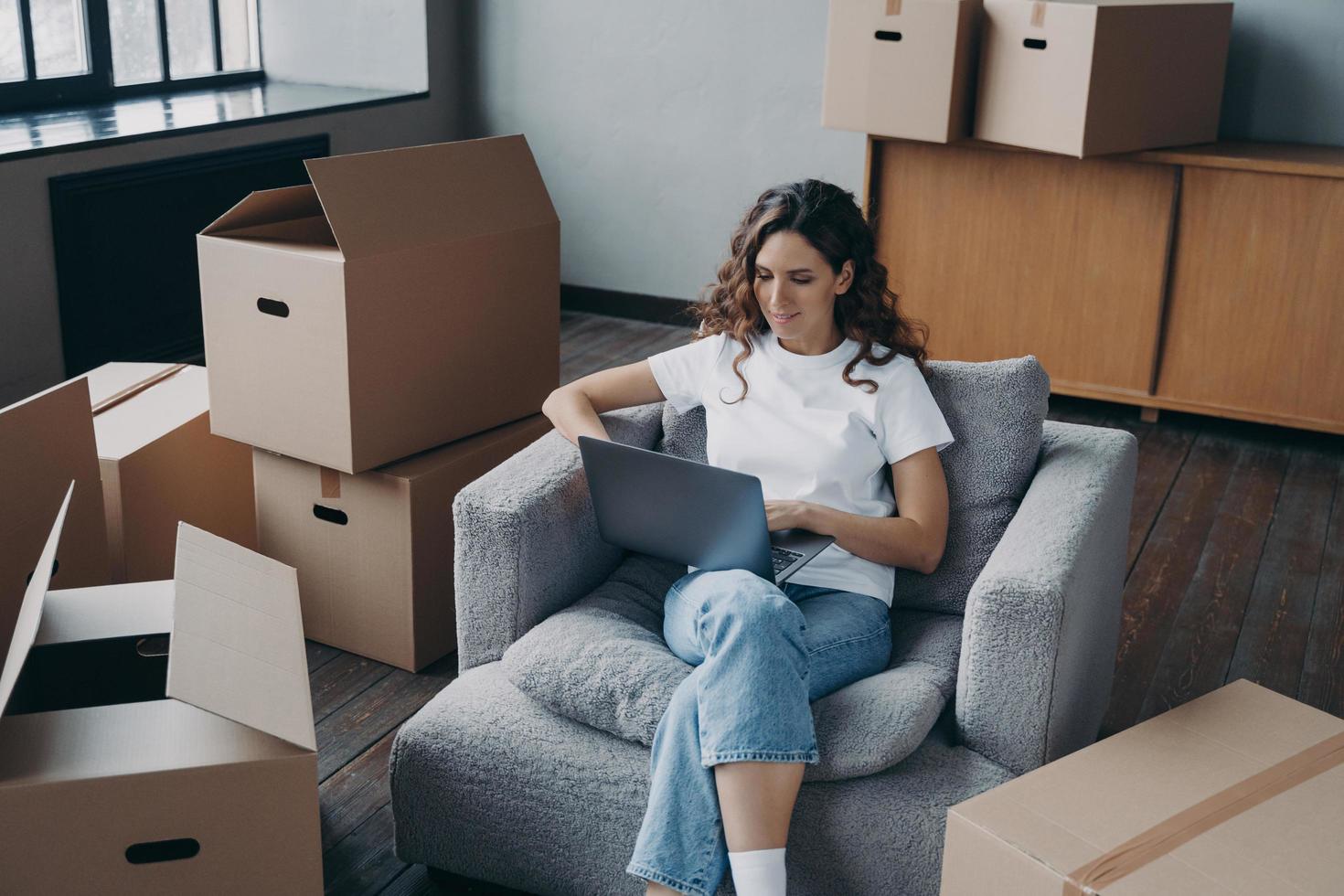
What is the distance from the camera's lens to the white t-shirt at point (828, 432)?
1805 millimetres

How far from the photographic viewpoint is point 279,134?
396 centimetres

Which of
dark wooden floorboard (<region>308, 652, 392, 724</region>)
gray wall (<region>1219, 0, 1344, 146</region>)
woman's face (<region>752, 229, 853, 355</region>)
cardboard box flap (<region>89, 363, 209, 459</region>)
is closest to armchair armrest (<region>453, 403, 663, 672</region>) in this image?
woman's face (<region>752, 229, 853, 355</region>)

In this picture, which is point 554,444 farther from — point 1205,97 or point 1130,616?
point 1205,97

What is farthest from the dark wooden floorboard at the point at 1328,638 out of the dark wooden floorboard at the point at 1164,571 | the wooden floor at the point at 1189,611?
the dark wooden floorboard at the point at 1164,571

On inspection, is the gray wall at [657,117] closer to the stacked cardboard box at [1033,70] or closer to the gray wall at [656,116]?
the gray wall at [656,116]

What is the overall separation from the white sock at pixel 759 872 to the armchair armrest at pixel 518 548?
49cm

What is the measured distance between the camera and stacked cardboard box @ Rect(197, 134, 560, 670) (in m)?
2.10

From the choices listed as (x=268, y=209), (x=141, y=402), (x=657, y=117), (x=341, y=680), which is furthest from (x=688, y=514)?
(x=657, y=117)

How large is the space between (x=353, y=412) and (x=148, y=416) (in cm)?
55

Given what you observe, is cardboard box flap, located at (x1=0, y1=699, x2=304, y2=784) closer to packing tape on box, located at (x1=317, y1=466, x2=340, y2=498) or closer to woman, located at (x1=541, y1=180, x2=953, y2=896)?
woman, located at (x1=541, y1=180, x2=953, y2=896)

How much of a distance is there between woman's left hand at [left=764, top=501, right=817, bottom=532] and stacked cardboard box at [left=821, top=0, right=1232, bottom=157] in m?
1.99

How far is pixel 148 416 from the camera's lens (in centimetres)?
243

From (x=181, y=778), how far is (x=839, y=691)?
2.54ft

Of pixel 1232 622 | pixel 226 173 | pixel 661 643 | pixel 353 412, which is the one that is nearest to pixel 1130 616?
pixel 1232 622
